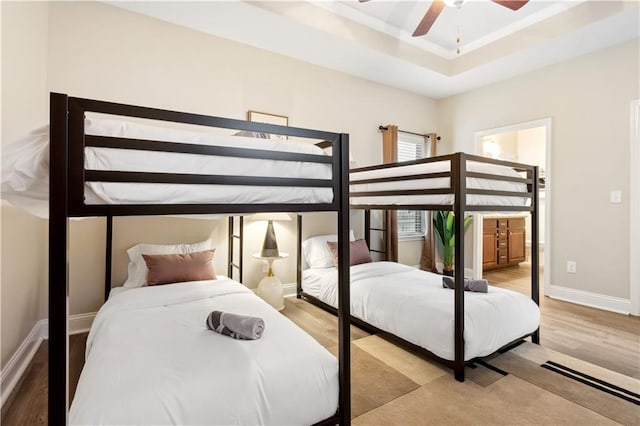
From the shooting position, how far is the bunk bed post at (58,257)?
40.0 inches

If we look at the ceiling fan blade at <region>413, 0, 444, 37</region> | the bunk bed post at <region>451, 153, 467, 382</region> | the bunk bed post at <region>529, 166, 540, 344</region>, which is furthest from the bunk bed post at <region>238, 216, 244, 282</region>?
the bunk bed post at <region>529, 166, 540, 344</region>

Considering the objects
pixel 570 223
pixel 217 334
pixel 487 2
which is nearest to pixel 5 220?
pixel 217 334

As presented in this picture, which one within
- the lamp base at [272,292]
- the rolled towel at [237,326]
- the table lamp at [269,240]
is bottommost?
the lamp base at [272,292]

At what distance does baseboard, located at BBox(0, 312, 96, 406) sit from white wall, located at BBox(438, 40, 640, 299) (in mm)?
4860

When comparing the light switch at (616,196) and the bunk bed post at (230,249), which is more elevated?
the light switch at (616,196)

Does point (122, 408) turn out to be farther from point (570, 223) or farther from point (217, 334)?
point (570, 223)

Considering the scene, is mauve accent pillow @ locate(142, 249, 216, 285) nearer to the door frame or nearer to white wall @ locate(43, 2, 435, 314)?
white wall @ locate(43, 2, 435, 314)

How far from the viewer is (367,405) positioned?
5.89ft

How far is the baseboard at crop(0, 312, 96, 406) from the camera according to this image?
5.96 feet

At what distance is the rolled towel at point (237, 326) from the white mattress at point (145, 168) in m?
0.69

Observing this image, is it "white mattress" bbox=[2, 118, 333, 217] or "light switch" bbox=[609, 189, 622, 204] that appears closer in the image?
"white mattress" bbox=[2, 118, 333, 217]

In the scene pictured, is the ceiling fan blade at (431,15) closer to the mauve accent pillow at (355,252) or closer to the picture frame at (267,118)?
the picture frame at (267,118)

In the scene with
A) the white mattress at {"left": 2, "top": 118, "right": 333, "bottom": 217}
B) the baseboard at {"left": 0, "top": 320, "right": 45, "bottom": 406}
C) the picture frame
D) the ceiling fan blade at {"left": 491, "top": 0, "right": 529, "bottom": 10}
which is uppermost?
the ceiling fan blade at {"left": 491, "top": 0, "right": 529, "bottom": 10}

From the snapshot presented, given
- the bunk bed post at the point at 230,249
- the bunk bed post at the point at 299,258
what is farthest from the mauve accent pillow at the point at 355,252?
the bunk bed post at the point at 230,249
